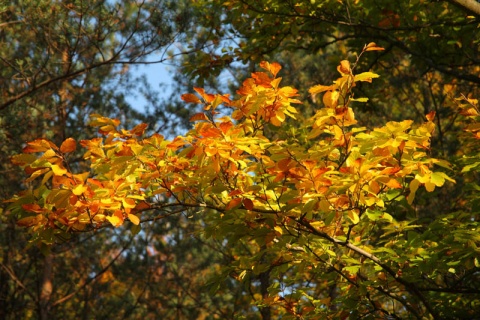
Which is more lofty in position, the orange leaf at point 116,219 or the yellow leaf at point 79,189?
the yellow leaf at point 79,189

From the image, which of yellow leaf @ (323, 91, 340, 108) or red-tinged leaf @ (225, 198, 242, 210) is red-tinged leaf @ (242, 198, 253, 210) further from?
yellow leaf @ (323, 91, 340, 108)

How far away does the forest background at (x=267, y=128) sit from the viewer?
10.8 ft

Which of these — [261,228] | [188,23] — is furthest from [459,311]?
[188,23]

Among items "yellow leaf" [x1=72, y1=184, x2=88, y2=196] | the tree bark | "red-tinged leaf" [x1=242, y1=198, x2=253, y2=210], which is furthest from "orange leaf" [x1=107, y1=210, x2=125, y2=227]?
the tree bark

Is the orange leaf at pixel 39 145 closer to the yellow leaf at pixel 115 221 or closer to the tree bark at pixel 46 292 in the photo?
the yellow leaf at pixel 115 221

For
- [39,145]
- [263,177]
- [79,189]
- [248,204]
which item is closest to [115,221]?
[79,189]

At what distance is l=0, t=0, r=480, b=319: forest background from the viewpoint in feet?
10.8

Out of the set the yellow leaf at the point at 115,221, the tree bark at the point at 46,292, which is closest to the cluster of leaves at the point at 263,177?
the yellow leaf at the point at 115,221

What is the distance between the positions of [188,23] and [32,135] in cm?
264

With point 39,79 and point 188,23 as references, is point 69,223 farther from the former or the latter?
point 39,79

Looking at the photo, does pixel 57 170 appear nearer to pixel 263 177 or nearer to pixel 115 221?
pixel 115 221

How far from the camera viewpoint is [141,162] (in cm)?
281

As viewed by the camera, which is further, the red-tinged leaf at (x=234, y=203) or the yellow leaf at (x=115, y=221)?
the red-tinged leaf at (x=234, y=203)

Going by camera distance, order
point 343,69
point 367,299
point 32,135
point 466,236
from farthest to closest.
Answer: point 32,135
point 367,299
point 466,236
point 343,69
